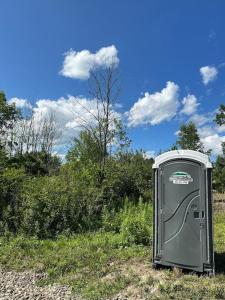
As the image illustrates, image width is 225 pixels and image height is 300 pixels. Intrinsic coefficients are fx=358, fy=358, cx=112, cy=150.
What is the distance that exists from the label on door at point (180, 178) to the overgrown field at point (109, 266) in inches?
57.0

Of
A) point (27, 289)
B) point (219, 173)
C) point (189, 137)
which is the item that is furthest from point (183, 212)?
point (189, 137)

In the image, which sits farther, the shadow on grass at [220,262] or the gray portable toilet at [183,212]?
the shadow on grass at [220,262]

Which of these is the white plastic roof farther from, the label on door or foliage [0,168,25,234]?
foliage [0,168,25,234]

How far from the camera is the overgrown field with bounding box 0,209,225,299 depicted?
16.6 feet

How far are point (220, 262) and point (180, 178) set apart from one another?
1.79 meters

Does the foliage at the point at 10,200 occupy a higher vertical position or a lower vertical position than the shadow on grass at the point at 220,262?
higher

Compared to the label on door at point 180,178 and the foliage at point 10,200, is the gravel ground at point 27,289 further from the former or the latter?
the foliage at point 10,200

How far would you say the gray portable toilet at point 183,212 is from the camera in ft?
18.4

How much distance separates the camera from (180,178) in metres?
5.80

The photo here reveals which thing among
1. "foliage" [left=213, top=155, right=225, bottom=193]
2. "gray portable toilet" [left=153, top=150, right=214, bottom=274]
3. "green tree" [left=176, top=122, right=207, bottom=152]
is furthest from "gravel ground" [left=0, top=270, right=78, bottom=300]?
"green tree" [left=176, top=122, right=207, bottom=152]

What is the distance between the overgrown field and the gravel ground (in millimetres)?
182

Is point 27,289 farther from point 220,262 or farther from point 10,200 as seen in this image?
point 10,200

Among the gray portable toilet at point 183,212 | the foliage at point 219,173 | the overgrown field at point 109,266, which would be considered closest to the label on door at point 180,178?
the gray portable toilet at point 183,212

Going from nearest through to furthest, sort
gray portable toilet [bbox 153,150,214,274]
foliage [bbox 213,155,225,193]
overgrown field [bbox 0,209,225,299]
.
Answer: overgrown field [bbox 0,209,225,299], gray portable toilet [bbox 153,150,214,274], foliage [bbox 213,155,225,193]
